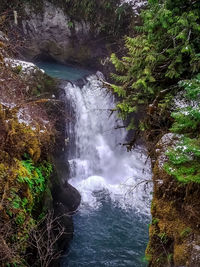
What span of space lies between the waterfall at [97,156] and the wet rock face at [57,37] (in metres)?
3.07

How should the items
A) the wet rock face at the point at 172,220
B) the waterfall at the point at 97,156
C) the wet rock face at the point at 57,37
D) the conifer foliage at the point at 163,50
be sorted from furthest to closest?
the wet rock face at the point at 57,37 < the waterfall at the point at 97,156 < the conifer foliage at the point at 163,50 < the wet rock face at the point at 172,220

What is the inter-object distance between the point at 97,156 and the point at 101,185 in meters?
1.79

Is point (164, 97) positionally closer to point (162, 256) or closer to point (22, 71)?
point (162, 256)

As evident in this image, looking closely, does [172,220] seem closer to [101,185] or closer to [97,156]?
[101,185]

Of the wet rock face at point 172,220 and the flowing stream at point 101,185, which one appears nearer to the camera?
the wet rock face at point 172,220

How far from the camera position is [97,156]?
39.9ft

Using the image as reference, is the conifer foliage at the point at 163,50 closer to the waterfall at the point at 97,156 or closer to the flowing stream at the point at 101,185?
the flowing stream at the point at 101,185

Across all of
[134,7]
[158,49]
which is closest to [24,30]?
[134,7]

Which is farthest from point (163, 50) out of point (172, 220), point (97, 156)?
point (97, 156)

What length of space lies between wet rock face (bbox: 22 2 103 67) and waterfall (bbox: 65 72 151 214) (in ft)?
10.1

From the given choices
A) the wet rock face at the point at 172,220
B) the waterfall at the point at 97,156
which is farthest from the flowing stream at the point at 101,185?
the wet rock face at the point at 172,220

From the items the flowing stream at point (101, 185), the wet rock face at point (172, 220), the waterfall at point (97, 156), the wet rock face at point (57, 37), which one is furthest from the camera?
the wet rock face at point (57, 37)

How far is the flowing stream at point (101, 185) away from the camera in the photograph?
7582 mm

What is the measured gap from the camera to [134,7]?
13523 mm
